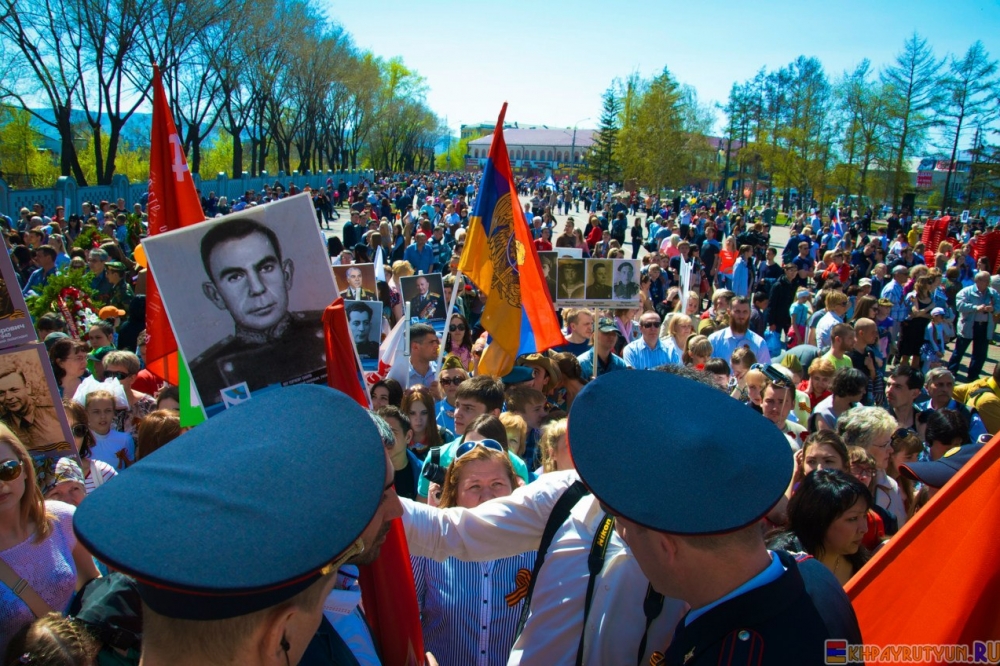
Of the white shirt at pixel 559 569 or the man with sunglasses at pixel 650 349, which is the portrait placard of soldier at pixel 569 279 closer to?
the man with sunglasses at pixel 650 349

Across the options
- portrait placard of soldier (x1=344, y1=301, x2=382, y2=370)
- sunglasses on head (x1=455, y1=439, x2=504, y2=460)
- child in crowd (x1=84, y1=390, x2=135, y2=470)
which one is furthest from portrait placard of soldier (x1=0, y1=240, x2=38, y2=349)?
portrait placard of soldier (x1=344, y1=301, x2=382, y2=370)

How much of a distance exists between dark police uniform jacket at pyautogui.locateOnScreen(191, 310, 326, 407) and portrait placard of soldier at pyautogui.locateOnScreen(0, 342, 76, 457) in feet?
2.74

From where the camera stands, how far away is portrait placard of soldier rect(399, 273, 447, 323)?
28.1 ft

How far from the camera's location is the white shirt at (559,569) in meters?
1.90

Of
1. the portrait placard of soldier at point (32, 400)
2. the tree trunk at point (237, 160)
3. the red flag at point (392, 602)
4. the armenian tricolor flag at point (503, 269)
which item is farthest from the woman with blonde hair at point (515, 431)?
the tree trunk at point (237, 160)

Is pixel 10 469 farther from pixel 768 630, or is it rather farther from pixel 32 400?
pixel 768 630

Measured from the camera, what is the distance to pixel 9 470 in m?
2.88

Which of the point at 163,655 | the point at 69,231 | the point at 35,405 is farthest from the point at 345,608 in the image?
the point at 69,231

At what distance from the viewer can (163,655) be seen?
3.84 ft

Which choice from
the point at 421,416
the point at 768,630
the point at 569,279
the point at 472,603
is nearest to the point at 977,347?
the point at 569,279

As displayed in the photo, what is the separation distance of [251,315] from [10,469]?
1082 millimetres

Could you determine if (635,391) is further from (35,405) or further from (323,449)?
(35,405)

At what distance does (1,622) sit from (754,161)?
229 feet

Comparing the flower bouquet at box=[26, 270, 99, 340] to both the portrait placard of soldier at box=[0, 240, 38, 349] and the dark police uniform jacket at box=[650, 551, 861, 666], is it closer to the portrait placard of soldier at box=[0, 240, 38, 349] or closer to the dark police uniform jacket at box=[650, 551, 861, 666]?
the portrait placard of soldier at box=[0, 240, 38, 349]
